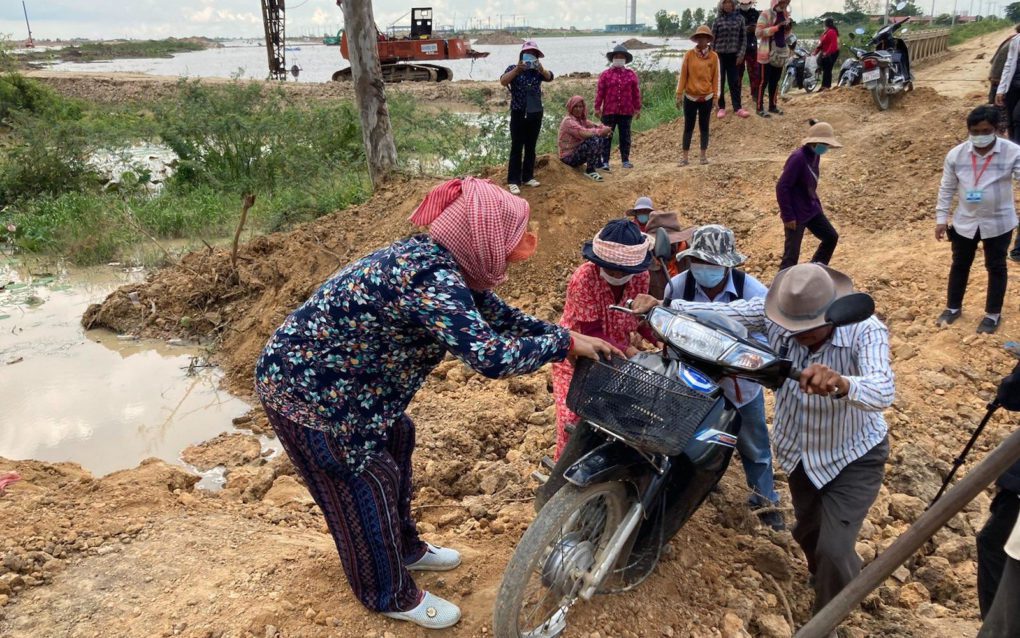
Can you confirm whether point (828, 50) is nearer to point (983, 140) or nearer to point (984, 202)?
point (983, 140)

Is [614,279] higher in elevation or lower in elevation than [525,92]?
lower

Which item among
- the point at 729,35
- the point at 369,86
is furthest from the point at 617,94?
the point at 369,86

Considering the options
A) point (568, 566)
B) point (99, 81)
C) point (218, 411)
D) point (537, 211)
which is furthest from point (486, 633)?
point (99, 81)

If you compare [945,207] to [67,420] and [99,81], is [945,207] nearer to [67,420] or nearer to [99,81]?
[67,420]

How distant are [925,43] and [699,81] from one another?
12913 millimetres

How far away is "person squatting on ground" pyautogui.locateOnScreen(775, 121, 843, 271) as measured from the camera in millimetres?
5316

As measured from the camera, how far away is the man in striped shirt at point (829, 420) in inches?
89.4

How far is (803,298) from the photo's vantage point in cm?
227

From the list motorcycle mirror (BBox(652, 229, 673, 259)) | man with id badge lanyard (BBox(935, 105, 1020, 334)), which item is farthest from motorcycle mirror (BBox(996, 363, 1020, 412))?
man with id badge lanyard (BBox(935, 105, 1020, 334))

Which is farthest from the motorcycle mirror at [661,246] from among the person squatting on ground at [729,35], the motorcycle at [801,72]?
the motorcycle at [801,72]

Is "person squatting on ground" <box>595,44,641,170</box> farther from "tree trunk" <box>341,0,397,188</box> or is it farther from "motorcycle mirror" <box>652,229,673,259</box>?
"motorcycle mirror" <box>652,229,673,259</box>

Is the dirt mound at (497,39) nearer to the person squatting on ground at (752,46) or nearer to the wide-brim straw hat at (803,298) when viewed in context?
the person squatting on ground at (752,46)

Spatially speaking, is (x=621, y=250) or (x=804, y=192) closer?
(x=621, y=250)

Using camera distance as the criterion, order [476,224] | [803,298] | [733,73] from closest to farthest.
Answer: [476,224], [803,298], [733,73]
